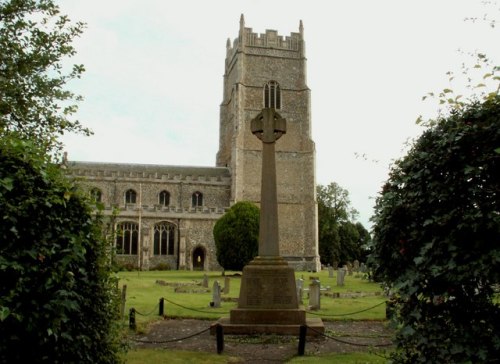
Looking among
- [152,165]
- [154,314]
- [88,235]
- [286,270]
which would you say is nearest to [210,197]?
[152,165]

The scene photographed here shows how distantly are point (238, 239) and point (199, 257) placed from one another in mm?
11014

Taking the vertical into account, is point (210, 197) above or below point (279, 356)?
above

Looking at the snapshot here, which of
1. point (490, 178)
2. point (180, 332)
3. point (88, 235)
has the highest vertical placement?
point (490, 178)

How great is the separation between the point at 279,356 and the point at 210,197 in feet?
123

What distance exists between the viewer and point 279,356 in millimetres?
7797

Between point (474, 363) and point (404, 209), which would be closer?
point (474, 363)

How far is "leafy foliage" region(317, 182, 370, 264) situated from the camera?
183 ft

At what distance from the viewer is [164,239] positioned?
38812mm

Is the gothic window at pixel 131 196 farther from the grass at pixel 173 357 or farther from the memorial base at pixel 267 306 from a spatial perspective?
the grass at pixel 173 357

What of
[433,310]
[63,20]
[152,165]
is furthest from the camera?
[152,165]

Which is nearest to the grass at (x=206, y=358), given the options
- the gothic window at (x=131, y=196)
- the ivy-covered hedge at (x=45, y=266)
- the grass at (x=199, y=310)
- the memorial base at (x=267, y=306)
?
the grass at (x=199, y=310)

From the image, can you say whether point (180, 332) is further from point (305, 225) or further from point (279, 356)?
point (305, 225)

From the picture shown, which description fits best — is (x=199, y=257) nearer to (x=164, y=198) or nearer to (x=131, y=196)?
(x=164, y=198)

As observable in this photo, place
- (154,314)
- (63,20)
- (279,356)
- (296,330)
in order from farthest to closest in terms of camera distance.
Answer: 1. (154,314)
2. (63,20)
3. (296,330)
4. (279,356)
